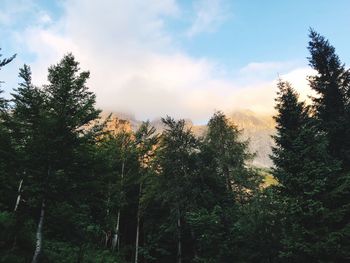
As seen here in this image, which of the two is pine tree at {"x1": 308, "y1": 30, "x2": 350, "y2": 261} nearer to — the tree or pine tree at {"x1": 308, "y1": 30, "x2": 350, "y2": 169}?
pine tree at {"x1": 308, "y1": 30, "x2": 350, "y2": 169}

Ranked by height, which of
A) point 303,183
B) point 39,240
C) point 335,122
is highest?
point 335,122

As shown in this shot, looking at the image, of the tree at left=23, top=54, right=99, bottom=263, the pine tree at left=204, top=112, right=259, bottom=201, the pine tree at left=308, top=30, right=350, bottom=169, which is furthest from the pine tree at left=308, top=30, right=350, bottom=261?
the tree at left=23, top=54, right=99, bottom=263

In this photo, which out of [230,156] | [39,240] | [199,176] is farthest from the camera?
[230,156]

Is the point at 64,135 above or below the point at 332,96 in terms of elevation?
below

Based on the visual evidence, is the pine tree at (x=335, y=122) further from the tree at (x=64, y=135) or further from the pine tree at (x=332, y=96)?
the tree at (x=64, y=135)

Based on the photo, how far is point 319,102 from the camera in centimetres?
2456

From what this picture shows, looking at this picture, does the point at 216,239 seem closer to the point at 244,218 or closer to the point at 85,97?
the point at 244,218

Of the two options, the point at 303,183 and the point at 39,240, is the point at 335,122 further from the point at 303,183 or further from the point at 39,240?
the point at 39,240

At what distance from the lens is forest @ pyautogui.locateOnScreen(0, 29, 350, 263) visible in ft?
55.0

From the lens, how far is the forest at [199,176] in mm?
16750

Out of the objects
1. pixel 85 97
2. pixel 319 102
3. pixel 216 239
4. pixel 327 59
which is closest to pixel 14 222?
pixel 85 97

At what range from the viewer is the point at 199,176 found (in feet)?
88.6

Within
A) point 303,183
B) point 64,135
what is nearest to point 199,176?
point 303,183

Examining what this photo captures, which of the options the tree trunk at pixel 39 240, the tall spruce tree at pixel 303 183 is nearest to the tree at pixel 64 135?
the tree trunk at pixel 39 240
